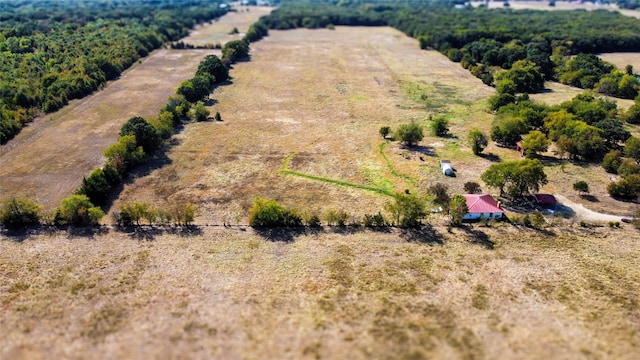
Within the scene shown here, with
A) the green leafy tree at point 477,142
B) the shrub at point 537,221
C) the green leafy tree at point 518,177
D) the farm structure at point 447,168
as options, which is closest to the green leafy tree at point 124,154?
the farm structure at point 447,168

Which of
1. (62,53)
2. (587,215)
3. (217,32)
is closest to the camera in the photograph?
(587,215)

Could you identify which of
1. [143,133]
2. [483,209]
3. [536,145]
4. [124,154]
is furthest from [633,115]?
[124,154]

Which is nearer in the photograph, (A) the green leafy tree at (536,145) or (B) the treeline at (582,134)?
(B) the treeline at (582,134)

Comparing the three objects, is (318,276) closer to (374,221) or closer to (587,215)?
(374,221)

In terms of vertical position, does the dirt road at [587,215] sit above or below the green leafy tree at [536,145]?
below

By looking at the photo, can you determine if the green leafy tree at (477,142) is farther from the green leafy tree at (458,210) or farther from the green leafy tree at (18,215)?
the green leafy tree at (18,215)

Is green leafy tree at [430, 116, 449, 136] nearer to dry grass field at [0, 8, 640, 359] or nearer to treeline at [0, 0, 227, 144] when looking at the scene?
dry grass field at [0, 8, 640, 359]

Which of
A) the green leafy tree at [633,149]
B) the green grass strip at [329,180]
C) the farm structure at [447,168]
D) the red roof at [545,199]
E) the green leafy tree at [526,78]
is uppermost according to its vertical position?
the green leafy tree at [526,78]
